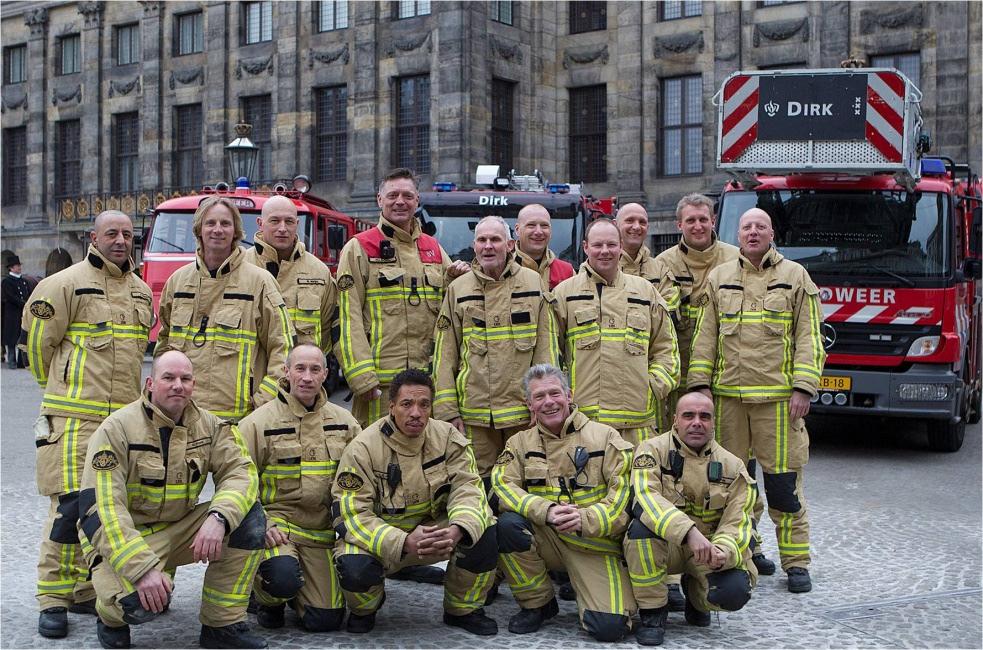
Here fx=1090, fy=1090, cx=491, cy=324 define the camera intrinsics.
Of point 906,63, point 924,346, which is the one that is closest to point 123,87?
point 906,63

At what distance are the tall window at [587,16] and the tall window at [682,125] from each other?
2.36 meters

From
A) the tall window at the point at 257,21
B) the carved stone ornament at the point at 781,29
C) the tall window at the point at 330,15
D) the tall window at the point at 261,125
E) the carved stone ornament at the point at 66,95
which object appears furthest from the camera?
the carved stone ornament at the point at 66,95

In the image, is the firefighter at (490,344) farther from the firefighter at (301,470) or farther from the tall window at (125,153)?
the tall window at (125,153)

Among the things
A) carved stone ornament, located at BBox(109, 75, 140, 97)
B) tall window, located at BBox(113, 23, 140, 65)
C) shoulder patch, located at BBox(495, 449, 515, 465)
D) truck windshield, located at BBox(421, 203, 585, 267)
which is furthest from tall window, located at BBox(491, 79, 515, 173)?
shoulder patch, located at BBox(495, 449, 515, 465)

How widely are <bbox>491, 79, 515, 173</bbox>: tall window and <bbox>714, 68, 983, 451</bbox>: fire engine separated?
16.6 m

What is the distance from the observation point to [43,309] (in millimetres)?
5633

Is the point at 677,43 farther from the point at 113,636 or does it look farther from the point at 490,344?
the point at 113,636

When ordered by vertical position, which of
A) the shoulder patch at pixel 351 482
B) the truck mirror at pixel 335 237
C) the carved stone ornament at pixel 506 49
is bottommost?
the shoulder patch at pixel 351 482

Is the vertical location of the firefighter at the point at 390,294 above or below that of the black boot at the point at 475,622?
above

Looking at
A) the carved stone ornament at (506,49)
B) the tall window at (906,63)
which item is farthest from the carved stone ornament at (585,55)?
the tall window at (906,63)

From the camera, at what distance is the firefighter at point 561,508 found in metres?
5.45

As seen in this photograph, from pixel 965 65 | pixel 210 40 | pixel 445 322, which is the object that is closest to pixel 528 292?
pixel 445 322

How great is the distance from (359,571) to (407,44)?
23.3m

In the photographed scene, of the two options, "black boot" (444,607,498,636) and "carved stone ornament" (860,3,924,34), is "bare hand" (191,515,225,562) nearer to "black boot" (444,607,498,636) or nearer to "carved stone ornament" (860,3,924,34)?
"black boot" (444,607,498,636)
